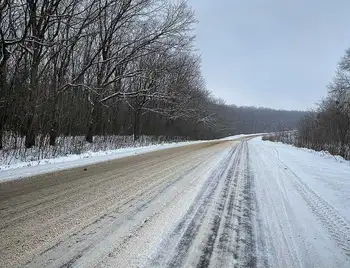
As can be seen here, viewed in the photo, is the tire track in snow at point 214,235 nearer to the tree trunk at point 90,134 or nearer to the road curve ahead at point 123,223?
the road curve ahead at point 123,223

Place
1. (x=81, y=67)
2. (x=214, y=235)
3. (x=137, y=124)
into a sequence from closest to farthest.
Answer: (x=214, y=235) → (x=81, y=67) → (x=137, y=124)

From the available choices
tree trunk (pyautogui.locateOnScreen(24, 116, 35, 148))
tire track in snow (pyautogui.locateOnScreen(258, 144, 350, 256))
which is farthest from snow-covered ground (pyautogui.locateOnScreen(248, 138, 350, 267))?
tree trunk (pyautogui.locateOnScreen(24, 116, 35, 148))

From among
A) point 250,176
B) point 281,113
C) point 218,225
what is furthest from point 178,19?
point 281,113

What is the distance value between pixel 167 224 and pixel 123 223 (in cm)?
64

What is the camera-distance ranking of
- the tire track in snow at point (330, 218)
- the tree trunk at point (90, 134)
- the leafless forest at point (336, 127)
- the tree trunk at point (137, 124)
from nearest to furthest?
1. the tire track in snow at point (330, 218)
2. the tree trunk at point (90, 134)
3. the leafless forest at point (336, 127)
4. the tree trunk at point (137, 124)

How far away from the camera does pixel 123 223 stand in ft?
15.1

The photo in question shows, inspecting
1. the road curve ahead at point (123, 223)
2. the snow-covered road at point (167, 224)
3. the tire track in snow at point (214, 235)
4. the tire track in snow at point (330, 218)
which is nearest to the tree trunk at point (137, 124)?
the snow-covered road at point (167, 224)

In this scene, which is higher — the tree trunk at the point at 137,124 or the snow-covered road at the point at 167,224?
the tree trunk at the point at 137,124

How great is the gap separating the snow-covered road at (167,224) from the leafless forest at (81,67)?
215 inches

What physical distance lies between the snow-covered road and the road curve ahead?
12 millimetres

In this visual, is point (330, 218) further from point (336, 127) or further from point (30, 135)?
point (336, 127)

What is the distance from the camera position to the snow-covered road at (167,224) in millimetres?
3529

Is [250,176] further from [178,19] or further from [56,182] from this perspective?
[178,19]

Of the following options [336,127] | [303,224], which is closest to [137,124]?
[336,127]
